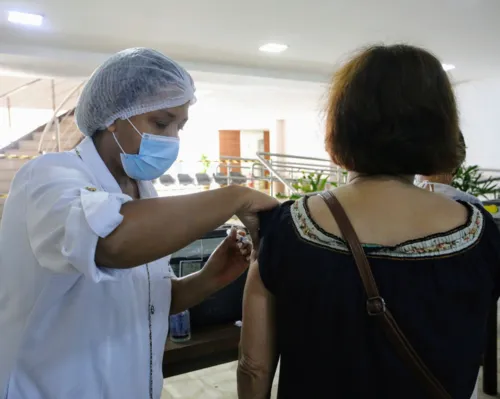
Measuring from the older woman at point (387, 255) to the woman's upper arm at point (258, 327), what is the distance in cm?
7

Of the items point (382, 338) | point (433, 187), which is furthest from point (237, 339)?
point (433, 187)

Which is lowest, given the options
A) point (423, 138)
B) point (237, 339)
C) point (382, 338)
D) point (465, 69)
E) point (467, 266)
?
point (237, 339)

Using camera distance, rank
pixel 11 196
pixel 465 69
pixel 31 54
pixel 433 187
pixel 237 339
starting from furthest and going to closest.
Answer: pixel 465 69 < pixel 31 54 < pixel 433 187 < pixel 237 339 < pixel 11 196

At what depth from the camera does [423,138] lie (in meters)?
0.79

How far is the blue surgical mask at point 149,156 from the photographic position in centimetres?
103

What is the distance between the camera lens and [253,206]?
0.87 meters

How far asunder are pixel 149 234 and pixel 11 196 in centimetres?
34

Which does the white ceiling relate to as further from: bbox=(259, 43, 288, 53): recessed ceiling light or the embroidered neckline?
the embroidered neckline

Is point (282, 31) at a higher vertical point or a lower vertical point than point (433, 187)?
higher

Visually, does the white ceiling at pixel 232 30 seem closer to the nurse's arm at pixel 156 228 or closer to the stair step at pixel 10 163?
the stair step at pixel 10 163

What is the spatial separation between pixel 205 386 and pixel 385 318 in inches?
92.9

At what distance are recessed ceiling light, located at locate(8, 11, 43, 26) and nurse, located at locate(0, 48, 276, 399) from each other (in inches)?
140

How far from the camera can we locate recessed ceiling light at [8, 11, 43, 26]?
3.98m

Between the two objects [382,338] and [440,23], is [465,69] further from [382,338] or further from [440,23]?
[382,338]
